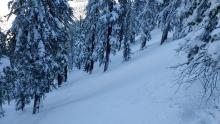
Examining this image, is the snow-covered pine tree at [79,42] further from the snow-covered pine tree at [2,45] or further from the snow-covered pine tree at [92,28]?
the snow-covered pine tree at [2,45]

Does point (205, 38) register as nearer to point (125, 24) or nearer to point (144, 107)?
point (144, 107)

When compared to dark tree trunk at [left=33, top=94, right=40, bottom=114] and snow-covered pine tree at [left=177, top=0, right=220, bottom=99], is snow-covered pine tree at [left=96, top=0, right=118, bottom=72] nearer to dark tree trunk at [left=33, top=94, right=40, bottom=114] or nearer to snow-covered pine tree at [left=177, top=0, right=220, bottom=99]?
dark tree trunk at [left=33, top=94, right=40, bottom=114]

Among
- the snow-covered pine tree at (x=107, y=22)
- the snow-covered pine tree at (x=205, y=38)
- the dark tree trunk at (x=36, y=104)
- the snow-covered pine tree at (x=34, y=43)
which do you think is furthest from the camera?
the snow-covered pine tree at (x=107, y=22)

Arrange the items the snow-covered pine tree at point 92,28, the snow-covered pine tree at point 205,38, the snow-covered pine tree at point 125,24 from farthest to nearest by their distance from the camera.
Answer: the snow-covered pine tree at point 92,28 → the snow-covered pine tree at point 125,24 → the snow-covered pine tree at point 205,38

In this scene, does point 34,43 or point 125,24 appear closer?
point 34,43

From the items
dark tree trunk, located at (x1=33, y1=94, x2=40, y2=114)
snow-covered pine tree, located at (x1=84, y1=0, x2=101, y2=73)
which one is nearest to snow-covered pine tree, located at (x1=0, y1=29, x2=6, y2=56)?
dark tree trunk, located at (x1=33, y1=94, x2=40, y2=114)

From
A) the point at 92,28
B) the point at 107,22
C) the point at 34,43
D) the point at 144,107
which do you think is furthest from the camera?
the point at 92,28

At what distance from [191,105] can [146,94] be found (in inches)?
161

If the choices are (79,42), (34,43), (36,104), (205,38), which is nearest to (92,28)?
(36,104)

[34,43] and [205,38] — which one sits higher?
[205,38]

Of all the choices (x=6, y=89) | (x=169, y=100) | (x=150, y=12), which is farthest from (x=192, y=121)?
(x=150, y=12)

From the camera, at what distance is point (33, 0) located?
22266 mm

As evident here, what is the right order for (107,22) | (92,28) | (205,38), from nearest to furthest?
(205,38)
(107,22)
(92,28)

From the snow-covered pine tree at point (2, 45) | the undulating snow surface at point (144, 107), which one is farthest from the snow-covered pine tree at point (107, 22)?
the snow-covered pine tree at point (2, 45)
